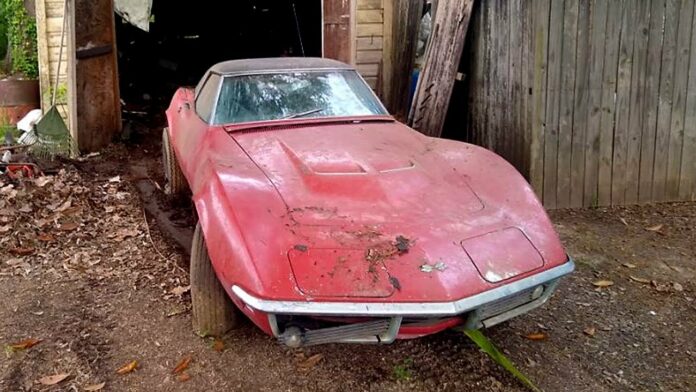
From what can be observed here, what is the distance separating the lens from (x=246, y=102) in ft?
15.1

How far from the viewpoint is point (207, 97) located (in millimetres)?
4910

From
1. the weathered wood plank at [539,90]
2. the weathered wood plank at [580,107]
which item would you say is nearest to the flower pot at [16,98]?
the weathered wood plank at [539,90]

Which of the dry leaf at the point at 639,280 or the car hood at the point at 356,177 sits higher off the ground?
the car hood at the point at 356,177

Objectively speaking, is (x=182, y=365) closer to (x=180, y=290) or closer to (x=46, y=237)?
(x=180, y=290)

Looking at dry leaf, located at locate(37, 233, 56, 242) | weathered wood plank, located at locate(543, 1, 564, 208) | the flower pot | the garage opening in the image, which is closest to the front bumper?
weathered wood plank, located at locate(543, 1, 564, 208)

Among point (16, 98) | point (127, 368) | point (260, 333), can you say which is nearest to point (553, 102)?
point (260, 333)

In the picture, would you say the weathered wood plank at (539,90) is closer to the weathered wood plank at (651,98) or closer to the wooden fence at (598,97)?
the wooden fence at (598,97)

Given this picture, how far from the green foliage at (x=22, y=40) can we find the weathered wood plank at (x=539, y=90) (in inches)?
231

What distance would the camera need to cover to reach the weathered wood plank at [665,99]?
5.62m

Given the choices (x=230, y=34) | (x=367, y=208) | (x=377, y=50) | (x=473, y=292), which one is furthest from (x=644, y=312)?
(x=230, y=34)

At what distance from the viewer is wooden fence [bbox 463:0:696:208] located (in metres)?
5.43

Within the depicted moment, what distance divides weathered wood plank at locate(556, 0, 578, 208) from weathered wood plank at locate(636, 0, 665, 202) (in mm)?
722

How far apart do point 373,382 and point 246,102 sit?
2285mm

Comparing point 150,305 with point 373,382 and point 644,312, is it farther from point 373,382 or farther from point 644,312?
point 644,312
